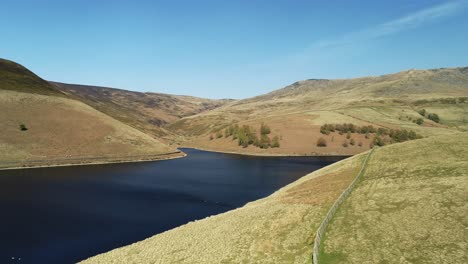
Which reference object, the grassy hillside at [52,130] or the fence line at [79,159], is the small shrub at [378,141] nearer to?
the grassy hillside at [52,130]

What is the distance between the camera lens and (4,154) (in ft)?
359

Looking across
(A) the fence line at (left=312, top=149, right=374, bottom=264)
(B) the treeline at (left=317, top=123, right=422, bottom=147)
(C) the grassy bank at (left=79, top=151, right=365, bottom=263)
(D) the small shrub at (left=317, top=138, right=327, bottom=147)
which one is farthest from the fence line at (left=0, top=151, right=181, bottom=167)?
(A) the fence line at (left=312, top=149, right=374, bottom=264)

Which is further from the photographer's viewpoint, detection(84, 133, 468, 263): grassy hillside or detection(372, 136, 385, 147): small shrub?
detection(372, 136, 385, 147): small shrub

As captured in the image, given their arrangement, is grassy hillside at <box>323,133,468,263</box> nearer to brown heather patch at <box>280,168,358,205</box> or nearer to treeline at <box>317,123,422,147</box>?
brown heather patch at <box>280,168,358,205</box>

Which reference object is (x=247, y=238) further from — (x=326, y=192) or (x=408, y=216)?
(x=408, y=216)

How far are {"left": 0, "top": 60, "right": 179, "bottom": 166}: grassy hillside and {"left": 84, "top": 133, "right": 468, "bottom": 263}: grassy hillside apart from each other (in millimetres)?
91695

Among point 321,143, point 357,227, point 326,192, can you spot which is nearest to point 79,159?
point 326,192

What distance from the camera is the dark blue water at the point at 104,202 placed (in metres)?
47.2

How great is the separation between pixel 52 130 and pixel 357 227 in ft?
423

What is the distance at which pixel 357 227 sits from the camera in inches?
1444

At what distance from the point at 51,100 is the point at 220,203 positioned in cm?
12219

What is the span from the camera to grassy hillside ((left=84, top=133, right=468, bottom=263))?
102ft

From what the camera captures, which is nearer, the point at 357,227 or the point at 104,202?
the point at 357,227

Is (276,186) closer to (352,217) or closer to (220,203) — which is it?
(220,203)
